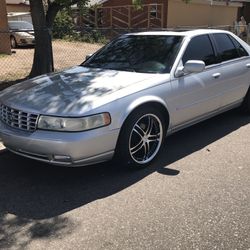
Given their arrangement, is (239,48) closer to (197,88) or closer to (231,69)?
(231,69)

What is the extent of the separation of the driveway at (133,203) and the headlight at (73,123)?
65cm

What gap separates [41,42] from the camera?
30.6 feet

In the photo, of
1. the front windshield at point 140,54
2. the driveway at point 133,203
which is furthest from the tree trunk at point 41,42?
the driveway at point 133,203

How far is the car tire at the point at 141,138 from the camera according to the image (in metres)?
4.71

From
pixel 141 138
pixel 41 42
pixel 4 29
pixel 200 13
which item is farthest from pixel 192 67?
pixel 200 13

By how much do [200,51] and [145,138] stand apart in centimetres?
173

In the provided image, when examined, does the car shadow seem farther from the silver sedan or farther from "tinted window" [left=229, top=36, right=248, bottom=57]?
"tinted window" [left=229, top=36, right=248, bottom=57]

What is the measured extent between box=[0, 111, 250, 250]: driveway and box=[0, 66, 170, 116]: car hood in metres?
0.81

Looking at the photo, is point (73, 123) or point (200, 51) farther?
point (200, 51)

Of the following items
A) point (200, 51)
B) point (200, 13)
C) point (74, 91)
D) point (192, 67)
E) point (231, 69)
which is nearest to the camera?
point (74, 91)

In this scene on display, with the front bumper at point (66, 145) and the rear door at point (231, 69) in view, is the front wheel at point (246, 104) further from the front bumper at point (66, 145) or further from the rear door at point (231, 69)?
the front bumper at point (66, 145)

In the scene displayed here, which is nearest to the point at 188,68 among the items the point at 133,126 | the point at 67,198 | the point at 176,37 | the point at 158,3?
the point at 176,37

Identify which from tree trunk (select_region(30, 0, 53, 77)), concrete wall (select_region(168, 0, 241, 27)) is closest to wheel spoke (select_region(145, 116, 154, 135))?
tree trunk (select_region(30, 0, 53, 77))

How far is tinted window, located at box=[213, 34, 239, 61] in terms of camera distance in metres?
6.48
